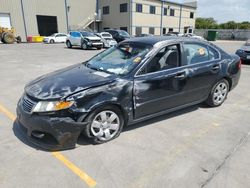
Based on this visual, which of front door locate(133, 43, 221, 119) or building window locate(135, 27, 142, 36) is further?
building window locate(135, 27, 142, 36)

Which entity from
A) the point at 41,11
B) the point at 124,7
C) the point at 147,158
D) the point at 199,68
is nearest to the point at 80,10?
the point at 41,11

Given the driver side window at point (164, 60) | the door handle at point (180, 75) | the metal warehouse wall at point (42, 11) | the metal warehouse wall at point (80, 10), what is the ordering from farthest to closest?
the metal warehouse wall at point (80, 10), the metal warehouse wall at point (42, 11), the door handle at point (180, 75), the driver side window at point (164, 60)

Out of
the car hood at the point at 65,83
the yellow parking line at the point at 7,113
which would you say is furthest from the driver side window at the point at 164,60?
the yellow parking line at the point at 7,113

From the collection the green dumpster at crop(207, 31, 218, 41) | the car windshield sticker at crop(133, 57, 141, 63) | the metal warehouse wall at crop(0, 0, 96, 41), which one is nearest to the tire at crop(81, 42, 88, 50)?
the car windshield sticker at crop(133, 57, 141, 63)

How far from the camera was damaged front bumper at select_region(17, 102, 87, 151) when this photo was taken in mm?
2951

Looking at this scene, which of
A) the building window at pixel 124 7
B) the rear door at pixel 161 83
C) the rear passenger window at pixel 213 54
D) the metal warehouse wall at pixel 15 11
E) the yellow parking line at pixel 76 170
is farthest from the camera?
the building window at pixel 124 7

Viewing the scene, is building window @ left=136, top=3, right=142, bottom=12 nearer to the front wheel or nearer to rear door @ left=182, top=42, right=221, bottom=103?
the front wheel

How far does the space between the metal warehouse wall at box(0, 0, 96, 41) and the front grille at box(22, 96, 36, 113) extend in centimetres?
3175

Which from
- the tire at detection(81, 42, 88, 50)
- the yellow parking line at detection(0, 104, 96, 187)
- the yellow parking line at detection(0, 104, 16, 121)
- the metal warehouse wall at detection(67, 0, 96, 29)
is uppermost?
the metal warehouse wall at detection(67, 0, 96, 29)

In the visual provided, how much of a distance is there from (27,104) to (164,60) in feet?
7.68

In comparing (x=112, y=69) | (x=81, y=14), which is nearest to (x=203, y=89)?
(x=112, y=69)

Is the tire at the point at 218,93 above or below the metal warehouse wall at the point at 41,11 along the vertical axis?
below

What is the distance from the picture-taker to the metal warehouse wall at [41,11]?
3020 centimetres

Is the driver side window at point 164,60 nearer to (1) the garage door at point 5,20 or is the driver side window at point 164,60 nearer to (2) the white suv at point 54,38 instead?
(2) the white suv at point 54,38
